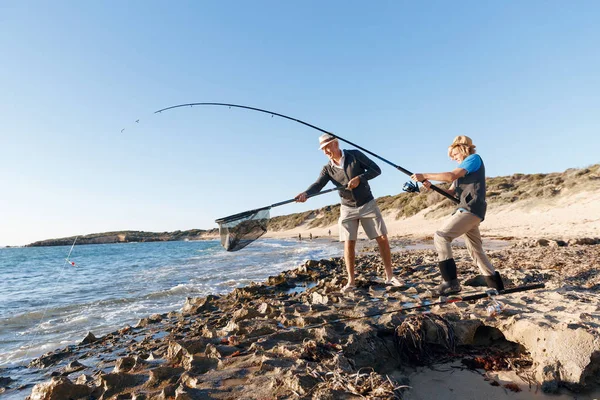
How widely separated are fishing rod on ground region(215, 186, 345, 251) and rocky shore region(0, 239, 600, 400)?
134 centimetres

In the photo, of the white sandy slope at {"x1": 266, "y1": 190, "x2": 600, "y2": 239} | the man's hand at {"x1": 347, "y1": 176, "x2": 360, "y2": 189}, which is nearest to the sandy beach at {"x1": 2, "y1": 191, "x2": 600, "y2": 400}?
the man's hand at {"x1": 347, "y1": 176, "x2": 360, "y2": 189}

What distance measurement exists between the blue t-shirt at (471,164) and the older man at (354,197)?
137cm

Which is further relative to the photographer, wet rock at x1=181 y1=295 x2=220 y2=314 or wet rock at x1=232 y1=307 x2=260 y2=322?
wet rock at x1=181 y1=295 x2=220 y2=314

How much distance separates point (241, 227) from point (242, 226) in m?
0.02

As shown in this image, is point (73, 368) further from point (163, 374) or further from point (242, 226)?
point (242, 226)

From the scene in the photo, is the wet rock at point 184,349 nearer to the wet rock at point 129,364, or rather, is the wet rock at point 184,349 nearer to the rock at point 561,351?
the wet rock at point 129,364

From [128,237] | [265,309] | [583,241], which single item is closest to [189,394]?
[265,309]

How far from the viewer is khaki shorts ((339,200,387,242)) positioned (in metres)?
5.40

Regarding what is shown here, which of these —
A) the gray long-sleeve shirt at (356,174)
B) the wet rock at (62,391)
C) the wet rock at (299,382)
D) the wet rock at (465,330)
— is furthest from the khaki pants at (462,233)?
the wet rock at (62,391)

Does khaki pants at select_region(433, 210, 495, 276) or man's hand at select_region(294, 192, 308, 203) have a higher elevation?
man's hand at select_region(294, 192, 308, 203)

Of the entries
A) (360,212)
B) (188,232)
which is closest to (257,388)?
(360,212)

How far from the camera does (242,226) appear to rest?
5961mm

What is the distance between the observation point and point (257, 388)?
2502 mm

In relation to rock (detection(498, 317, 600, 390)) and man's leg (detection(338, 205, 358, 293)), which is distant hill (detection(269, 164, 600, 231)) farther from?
rock (detection(498, 317, 600, 390))
